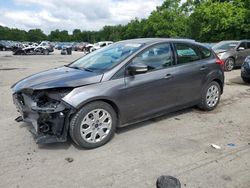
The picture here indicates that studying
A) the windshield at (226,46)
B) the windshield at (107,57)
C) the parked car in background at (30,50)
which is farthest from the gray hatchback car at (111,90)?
the parked car in background at (30,50)

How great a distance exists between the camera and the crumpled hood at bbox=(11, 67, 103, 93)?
4198 millimetres

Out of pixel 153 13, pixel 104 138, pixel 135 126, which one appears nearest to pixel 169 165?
pixel 104 138

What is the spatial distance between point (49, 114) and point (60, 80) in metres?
0.55

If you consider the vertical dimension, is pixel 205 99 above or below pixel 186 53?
below

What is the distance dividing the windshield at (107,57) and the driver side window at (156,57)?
0.17 meters

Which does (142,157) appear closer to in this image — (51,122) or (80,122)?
(80,122)

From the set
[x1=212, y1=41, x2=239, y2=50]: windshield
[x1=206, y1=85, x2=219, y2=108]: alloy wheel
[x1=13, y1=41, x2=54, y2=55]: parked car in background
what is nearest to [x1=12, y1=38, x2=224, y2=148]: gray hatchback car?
[x1=206, y1=85, x2=219, y2=108]: alloy wheel

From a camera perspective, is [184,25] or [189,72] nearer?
[189,72]

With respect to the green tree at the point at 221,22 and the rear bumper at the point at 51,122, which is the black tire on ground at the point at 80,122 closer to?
the rear bumper at the point at 51,122

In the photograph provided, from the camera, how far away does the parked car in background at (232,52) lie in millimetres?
13391

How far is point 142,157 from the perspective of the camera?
406 cm

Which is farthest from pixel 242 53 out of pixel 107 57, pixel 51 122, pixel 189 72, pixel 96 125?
pixel 51 122

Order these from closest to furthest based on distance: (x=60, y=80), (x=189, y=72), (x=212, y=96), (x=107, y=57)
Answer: (x=60, y=80)
(x=107, y=57)
(x=189, y=72)
(x=212, y=96)

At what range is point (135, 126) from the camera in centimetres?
528
